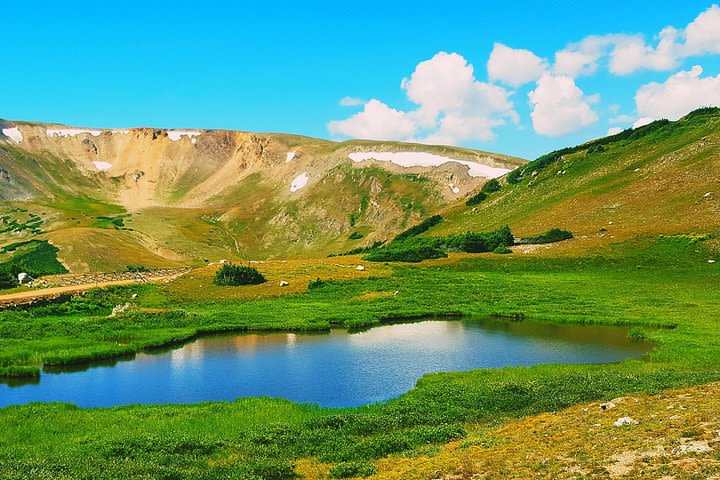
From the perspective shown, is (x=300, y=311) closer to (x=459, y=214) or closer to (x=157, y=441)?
(x=157, y=441)

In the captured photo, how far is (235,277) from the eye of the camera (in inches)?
2751

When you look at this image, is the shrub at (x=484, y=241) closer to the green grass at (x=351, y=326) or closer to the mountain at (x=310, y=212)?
the green grass at (x=351, y=326)

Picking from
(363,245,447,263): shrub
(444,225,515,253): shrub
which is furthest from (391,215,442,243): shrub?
(363,245,447,263): shrub

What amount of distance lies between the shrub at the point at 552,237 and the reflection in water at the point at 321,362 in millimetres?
40366

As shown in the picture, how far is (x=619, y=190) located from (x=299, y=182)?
391ft

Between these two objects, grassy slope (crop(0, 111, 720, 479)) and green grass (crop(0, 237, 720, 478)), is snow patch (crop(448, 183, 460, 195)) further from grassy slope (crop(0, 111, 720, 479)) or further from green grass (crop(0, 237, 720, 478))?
green grass (crop(0, 237, 720, 478))

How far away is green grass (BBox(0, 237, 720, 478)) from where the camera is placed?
19516 mm

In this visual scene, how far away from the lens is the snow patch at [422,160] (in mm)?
167000

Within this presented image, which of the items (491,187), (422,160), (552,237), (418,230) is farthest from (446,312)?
(422,160)

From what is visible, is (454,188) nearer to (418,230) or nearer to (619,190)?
(418,230)

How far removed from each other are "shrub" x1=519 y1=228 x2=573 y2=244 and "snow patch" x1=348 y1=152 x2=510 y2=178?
76812 mm

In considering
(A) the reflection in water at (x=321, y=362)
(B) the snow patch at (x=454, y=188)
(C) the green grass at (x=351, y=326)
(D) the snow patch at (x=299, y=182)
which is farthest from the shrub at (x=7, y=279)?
(D) the snow patch at (x=299, y=182)

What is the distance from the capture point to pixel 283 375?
34.2 m

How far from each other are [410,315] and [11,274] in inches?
1996
